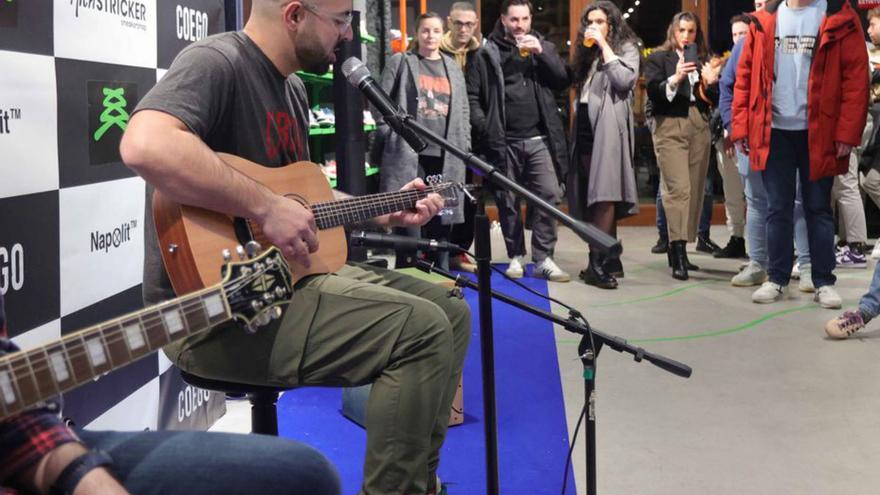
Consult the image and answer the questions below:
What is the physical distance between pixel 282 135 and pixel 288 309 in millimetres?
475

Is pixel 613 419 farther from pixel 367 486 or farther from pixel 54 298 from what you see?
pixel 54 298

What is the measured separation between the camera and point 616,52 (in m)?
5.76

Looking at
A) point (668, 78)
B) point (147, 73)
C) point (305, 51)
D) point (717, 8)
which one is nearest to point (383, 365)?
point (305, 51)

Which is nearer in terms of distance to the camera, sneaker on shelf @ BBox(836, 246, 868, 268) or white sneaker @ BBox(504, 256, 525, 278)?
white sneaker @ BBox(504, 256, 525, 278)

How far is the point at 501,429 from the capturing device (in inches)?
128

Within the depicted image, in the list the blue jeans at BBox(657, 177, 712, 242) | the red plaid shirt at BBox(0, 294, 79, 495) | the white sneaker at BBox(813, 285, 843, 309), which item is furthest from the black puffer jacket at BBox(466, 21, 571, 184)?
the red plaid shirt at BBox(0, 294, 79, 495)

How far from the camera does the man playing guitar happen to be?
188cm

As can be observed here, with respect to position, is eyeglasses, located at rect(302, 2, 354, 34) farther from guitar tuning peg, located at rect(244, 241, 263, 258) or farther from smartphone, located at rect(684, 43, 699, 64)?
smartphone, located at rect(684, 43, 699, 64)

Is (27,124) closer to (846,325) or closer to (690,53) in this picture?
(846,325)

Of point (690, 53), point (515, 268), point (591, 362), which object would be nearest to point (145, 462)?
point (591, 362)

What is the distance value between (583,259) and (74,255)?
5.07m

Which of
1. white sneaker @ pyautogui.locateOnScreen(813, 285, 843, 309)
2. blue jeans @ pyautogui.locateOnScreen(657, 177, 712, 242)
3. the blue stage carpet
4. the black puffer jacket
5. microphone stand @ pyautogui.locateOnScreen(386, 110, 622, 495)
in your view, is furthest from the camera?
blue jeans @ pyautogui.locateOnScreen(657, 177, 712, 242)

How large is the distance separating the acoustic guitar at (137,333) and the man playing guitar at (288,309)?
438mm

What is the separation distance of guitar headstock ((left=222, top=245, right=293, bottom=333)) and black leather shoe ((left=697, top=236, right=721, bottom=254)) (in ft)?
19.5
